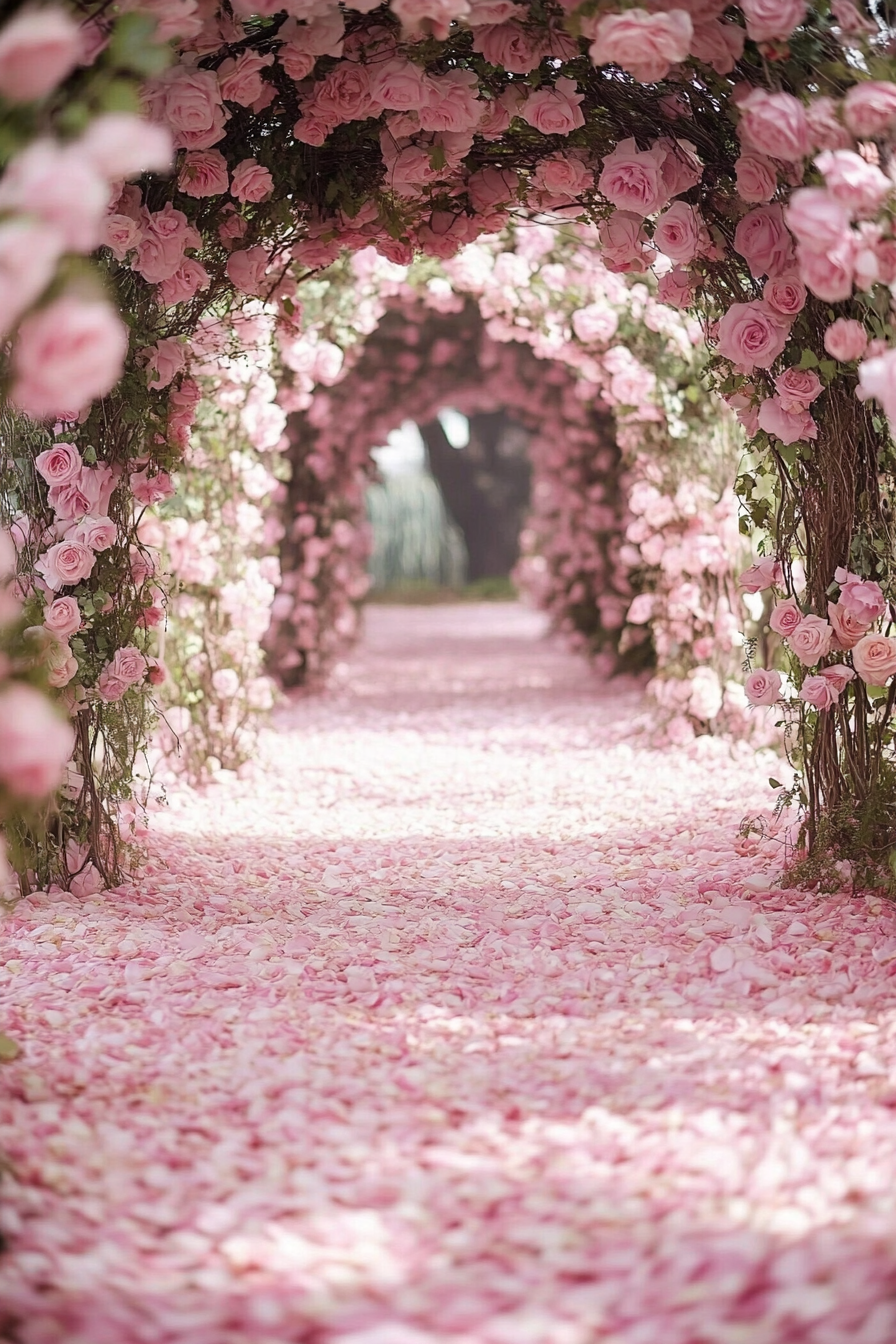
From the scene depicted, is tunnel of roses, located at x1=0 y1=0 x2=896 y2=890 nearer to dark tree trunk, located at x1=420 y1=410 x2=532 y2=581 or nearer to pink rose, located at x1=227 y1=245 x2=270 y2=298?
pink rose, located at x1=227 y1=245 x2=270 y2=298

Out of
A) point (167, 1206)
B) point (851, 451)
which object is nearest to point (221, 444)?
point (851, 451)

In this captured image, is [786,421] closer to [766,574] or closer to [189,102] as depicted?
[766,574]

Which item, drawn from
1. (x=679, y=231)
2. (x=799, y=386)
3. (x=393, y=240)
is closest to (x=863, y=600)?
(x=799, y=386)

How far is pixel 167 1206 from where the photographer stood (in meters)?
1.60

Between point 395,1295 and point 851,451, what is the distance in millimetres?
1898

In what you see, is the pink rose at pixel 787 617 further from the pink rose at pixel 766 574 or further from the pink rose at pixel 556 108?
the pink rose at pixel 556 108

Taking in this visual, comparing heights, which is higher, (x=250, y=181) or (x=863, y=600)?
(x=250, y=181)

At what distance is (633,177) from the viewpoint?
2.52m

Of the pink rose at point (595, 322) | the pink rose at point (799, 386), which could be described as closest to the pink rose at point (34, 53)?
the pink rose at point (799, 386)

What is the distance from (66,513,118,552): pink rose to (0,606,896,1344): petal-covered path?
0.86m

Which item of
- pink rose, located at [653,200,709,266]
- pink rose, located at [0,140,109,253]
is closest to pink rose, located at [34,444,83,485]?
pink rose, located at [653,200,709,266]

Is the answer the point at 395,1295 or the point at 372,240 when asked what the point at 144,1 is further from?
the point at 395,1295

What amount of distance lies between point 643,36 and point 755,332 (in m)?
0.77

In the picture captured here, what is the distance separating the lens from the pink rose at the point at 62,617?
2.81 metres
